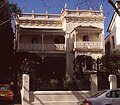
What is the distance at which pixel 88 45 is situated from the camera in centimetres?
3894

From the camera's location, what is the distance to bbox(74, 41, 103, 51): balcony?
127 feet

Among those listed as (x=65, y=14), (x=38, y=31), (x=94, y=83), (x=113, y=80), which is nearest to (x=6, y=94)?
(x=94, y=83)

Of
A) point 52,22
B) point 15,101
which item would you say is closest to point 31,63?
point 15,101

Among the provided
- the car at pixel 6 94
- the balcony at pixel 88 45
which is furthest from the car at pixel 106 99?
the balcony at pixel 88 45

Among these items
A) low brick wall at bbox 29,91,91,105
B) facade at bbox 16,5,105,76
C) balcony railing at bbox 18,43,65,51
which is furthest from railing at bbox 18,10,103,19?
low brick wall at bbox 29,91,91,105

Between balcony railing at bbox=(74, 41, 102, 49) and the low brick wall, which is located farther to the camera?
balcony railing at bbox=(74, 41, 102, 49)

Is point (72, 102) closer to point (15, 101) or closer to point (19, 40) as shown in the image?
point (15, 101)

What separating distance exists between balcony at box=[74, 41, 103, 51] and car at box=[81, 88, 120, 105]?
23511 mm

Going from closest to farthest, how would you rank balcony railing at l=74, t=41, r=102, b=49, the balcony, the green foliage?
the green foliage
the balcony
balcony railing at l=74, t=41, r=102, b=49

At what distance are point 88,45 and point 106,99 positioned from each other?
24.5 meters

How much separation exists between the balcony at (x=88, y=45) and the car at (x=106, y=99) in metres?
23.5

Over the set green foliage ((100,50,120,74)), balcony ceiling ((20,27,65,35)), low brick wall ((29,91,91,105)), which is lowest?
low brick wall ((29,91,91,105))

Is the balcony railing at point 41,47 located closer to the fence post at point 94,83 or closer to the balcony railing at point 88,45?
the balcony railing at point 88,45

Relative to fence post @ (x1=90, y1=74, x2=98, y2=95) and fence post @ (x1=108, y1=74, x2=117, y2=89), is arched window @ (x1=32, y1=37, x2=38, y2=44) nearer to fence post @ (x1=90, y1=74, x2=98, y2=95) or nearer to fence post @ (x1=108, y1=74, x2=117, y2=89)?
fence post @ (x1=90, y1=74, x2=98, y2=95)
